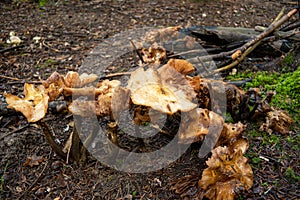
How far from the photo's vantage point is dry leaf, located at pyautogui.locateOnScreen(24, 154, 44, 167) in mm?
2770

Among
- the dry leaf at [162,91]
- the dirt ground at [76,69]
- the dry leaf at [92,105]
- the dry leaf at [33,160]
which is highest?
the dry leaf at [162,91]

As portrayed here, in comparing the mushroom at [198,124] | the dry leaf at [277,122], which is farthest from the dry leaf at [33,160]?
the dry leaf at [277,122]

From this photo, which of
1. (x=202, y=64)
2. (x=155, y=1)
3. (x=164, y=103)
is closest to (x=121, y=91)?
(x=164, y=103)

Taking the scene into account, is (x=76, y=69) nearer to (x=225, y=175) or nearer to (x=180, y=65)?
(x=180, y=65)

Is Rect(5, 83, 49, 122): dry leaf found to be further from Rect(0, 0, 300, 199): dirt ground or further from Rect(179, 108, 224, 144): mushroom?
Rect(179, 108, 224, 144): mushroom

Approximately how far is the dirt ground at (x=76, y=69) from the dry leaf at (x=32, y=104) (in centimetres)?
73

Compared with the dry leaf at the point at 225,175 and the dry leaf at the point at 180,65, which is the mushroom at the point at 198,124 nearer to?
the dry leaf at the point at 225,175

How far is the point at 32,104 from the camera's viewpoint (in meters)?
2.23

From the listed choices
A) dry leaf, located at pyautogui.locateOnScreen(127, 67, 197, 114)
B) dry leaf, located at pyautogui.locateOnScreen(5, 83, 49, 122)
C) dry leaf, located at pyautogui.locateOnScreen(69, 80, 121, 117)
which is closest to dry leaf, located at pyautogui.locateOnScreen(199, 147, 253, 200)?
dry leaf, located at pyautogui.locateOnScreen(127, 67, 197, 114)

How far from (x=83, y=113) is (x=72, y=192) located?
0.71m

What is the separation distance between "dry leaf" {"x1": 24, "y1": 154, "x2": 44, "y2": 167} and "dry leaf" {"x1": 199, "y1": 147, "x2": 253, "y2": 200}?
1413mm

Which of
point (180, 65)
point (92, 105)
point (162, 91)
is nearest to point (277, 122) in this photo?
point (180, 65)

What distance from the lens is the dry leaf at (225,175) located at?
2.23 meters

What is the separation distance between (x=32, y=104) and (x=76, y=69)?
87.4 inches
